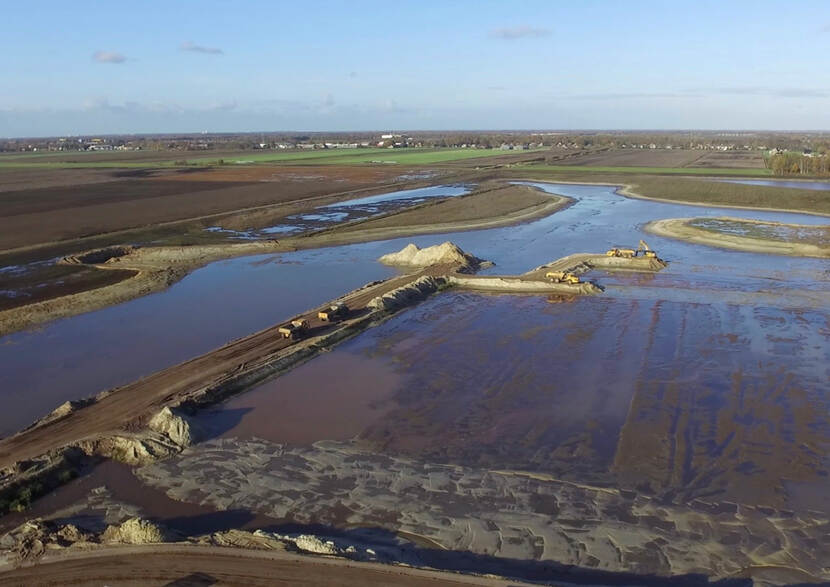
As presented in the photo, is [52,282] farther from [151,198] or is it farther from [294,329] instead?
[151,198]

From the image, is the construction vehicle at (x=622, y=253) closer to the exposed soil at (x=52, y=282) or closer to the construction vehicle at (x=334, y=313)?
the construction vehicle at (x=334, y=313)

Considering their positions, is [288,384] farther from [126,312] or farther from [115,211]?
[115,211]

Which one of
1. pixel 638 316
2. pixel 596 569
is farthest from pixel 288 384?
pixel 638 316

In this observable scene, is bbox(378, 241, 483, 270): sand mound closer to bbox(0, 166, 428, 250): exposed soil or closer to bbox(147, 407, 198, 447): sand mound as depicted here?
bbox(147, 407, 198, 447): sand mound

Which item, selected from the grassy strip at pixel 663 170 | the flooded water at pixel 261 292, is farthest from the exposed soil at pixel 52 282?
the grassy strip at pixel 663 170

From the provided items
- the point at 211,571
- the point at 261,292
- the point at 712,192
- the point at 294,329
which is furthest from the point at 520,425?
the point at 712,192
